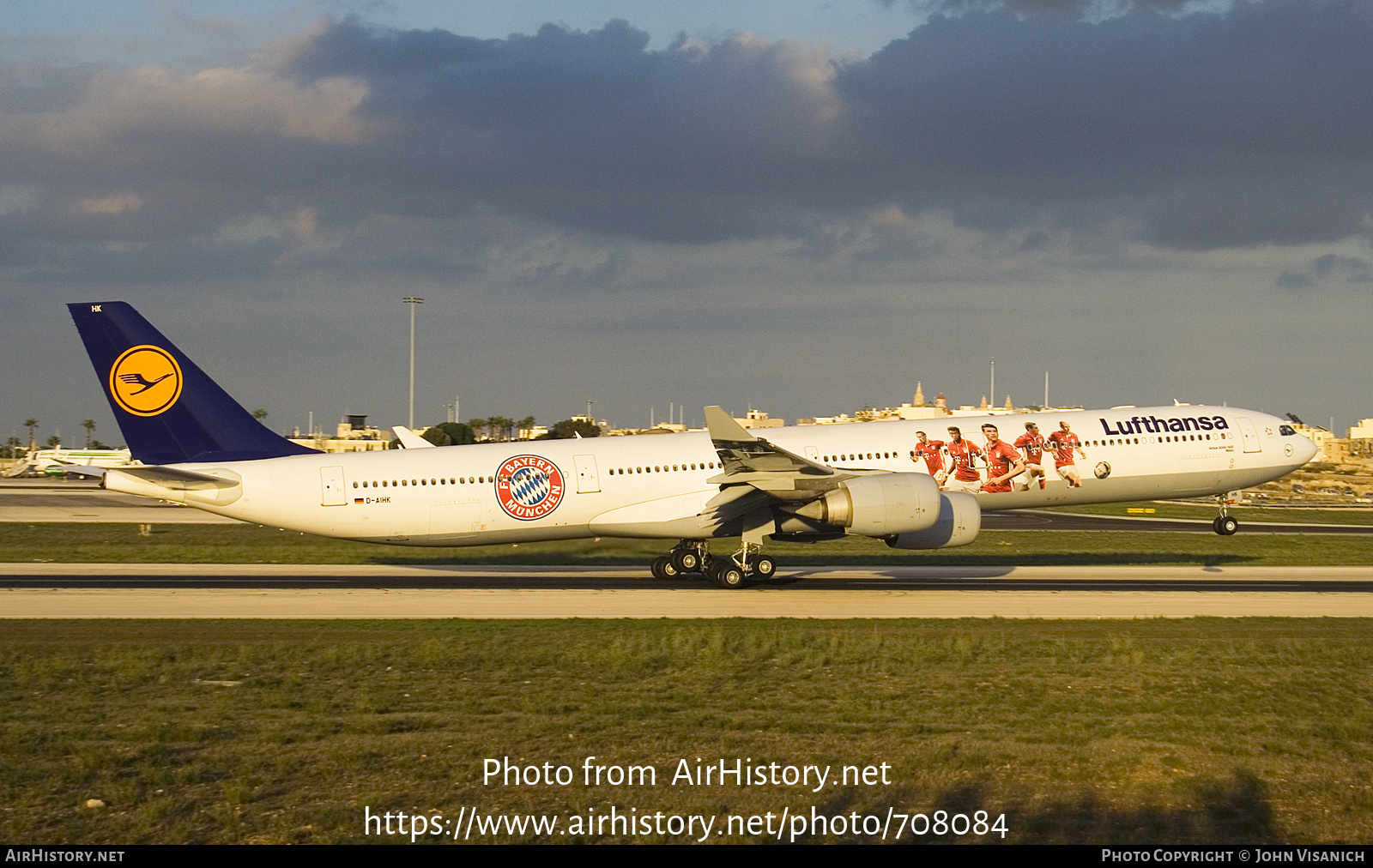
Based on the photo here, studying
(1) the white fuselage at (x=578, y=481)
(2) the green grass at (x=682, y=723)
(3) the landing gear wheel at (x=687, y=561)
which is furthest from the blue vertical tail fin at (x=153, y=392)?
(3) the landing gear wheel at (x=687, y=561)

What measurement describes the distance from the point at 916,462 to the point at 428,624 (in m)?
15.6

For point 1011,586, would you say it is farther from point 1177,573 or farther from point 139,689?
point 139,689

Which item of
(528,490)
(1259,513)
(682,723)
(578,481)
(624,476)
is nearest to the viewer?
(682,723)

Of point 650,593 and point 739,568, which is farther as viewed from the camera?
point 739,568

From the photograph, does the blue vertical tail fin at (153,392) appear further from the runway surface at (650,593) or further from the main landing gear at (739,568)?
the main landing gear at (739,568)

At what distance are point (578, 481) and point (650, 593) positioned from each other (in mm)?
4209

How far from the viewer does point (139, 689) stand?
17062 mm

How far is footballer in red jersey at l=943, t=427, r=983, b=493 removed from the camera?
33469 mm

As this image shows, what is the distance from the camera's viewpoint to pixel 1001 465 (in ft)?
111

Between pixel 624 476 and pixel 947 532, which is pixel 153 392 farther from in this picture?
pixel 947 532

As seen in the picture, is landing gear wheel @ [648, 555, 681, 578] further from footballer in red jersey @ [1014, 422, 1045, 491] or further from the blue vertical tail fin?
the blue vertical tail fin

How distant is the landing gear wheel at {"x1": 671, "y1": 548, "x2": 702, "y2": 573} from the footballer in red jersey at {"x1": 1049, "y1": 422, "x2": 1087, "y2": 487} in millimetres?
10977

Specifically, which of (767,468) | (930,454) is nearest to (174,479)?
(767,468)

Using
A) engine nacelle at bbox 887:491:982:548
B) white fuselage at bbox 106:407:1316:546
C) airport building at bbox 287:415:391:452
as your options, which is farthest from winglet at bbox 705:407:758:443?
airport building at bbox 287:415:391:452
